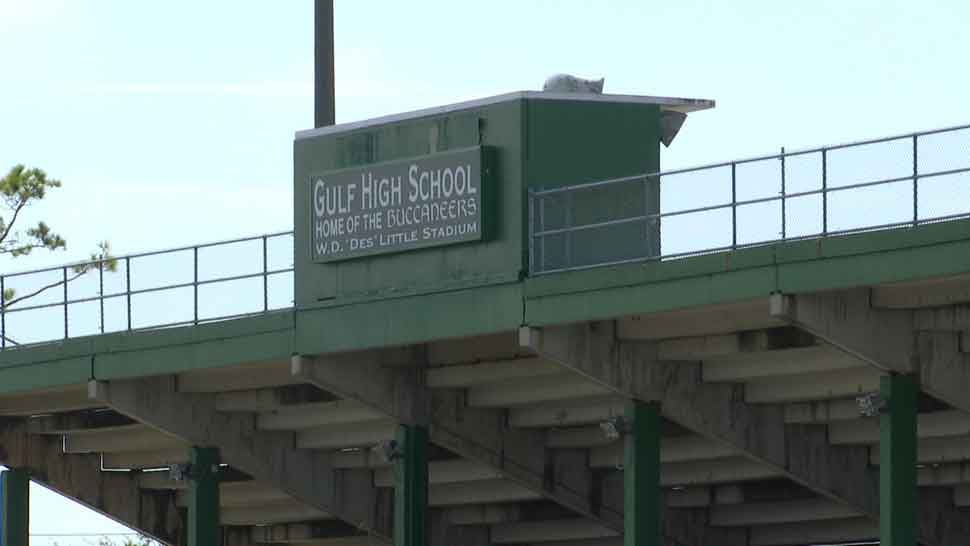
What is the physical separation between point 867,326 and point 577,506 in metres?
9.11

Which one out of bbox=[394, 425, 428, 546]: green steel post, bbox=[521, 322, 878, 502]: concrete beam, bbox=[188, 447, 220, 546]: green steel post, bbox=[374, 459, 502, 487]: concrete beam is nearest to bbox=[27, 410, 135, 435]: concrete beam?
bbox=[188, 447, 220, 546]: green steel post

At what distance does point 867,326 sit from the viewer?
101 ft

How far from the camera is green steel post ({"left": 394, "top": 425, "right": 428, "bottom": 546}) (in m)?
37.2

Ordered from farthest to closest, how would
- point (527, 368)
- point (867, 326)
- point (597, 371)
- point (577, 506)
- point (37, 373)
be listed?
point (37, 373) < point (577, 506) < point (527, 368) < point (597, 371) < point (867, 326)

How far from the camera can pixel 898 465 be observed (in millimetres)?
31000

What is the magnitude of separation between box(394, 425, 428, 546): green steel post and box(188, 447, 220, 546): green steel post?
14.7 feet

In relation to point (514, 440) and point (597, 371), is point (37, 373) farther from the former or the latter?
point (597, 371)

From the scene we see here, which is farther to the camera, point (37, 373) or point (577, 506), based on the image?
point (37, 373)

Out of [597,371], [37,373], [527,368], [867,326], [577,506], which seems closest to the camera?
[867,326]

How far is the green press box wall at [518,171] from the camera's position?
33844 mm

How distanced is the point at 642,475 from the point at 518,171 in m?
4.38

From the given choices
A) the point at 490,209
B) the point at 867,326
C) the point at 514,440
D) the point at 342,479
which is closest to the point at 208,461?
the point at 342,479

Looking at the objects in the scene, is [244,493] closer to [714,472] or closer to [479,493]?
[479,493]

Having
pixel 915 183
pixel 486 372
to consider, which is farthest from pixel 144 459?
pixel 915 183
